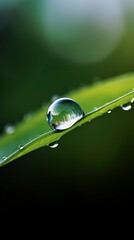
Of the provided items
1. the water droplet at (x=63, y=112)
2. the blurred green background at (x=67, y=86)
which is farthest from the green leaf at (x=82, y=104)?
the blurred green background at (x=67, y=86)

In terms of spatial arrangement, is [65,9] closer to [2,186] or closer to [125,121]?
[125,121]

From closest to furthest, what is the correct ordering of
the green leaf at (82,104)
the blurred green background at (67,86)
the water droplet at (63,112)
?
the water droplet at (63,112) → the green leaf at (82,104) → the blurred green background at (67,86)

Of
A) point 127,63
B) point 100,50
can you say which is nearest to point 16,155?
point 127,63

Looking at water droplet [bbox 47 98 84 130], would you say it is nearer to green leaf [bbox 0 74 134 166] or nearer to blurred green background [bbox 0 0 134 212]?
green leaf [bbox 0 74 134 166]

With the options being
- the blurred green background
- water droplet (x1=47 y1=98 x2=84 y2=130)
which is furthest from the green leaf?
the blurred green background

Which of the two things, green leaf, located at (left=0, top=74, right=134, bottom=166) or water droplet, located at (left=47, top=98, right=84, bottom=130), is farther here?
green leaf, located at (left=0, top=74, right=134, bottom=166)

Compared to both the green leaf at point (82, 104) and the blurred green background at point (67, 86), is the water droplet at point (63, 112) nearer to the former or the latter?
the green leaf at point (82, 104)
